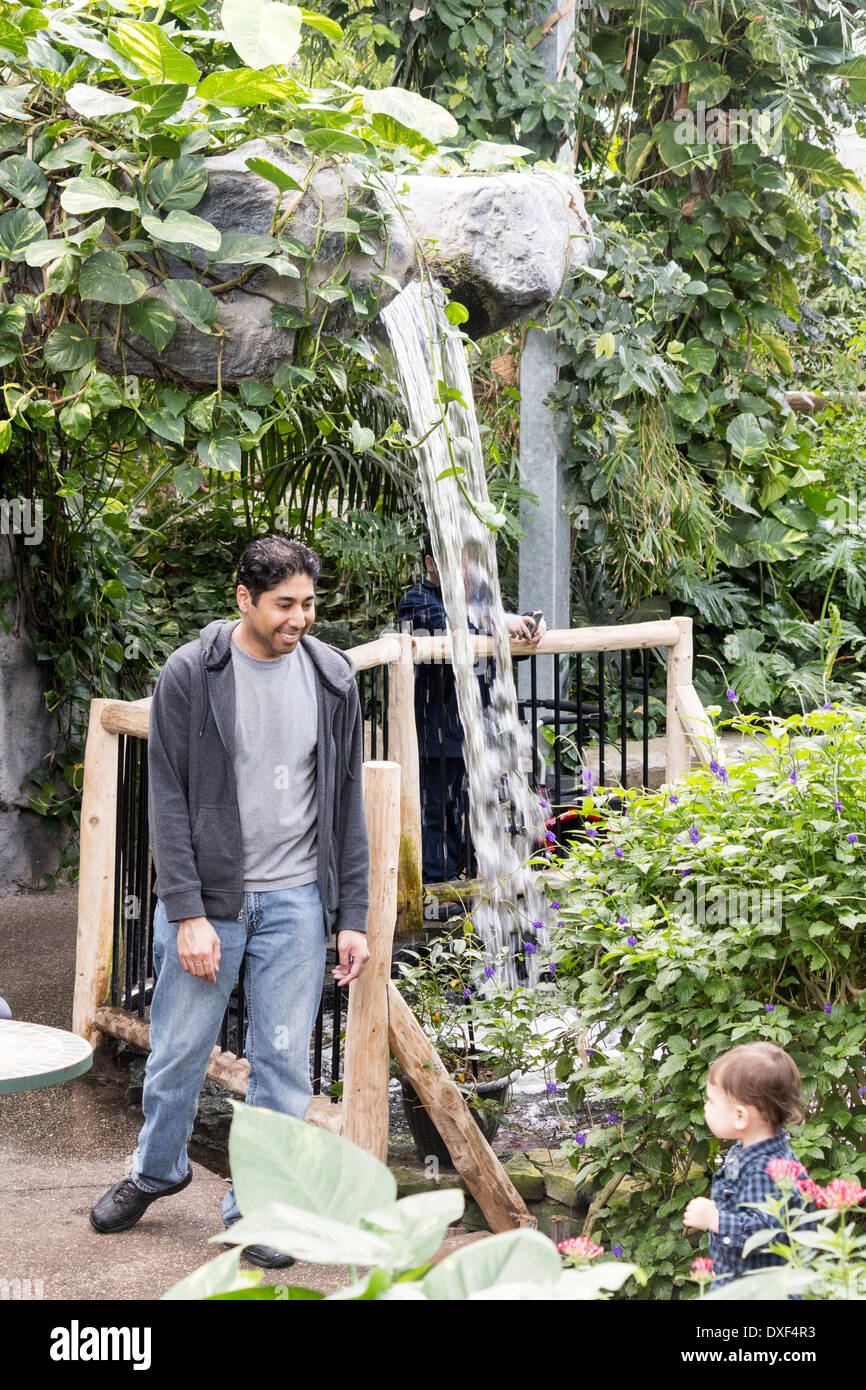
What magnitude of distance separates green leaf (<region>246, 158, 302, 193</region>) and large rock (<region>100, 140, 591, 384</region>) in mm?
114

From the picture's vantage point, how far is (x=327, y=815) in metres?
2.95

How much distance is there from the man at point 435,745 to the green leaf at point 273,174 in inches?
75.7

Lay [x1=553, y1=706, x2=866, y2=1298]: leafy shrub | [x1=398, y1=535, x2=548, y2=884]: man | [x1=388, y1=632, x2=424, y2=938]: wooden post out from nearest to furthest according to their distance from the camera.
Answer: [x1=553, y1=706, x2=866, y2=1298]: leafy shrub < [x1=388, y1=632, x2=424, y2=938]: wooden post < [x1=398, y1=535, x2=548, y2=884]: man

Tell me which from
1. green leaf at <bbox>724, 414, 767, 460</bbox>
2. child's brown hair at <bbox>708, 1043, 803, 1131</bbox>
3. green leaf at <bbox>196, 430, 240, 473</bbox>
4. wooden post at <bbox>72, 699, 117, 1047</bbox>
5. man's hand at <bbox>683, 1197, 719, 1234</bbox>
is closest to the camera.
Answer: man's hand at <bbox>683, 1197, 719, 1234</bbox>

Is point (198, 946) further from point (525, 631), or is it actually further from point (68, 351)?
point (525, 631)

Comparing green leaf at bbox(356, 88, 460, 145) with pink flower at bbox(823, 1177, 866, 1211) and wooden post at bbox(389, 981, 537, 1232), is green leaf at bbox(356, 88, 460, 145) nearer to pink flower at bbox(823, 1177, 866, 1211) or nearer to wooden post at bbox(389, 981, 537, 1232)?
wooden post at bbox(389, 981, 537, 1232)

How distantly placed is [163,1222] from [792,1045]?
4.87ft

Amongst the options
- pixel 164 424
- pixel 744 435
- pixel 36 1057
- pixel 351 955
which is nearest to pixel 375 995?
pixel 351 955

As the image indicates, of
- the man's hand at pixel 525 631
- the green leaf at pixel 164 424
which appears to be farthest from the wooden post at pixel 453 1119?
the man's hand at pixel 525 631

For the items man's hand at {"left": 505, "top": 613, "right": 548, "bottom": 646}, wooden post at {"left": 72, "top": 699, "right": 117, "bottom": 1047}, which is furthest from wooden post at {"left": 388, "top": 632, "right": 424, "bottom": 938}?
wooden post at {"left": 72, "top": 699, "right": 117, "bottom": 1047}

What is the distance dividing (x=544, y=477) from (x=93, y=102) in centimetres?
348

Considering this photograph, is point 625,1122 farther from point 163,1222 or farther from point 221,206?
point 221,206

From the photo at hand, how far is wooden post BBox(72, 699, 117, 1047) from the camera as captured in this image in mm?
3873

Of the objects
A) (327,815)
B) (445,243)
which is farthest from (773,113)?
(327,815)
